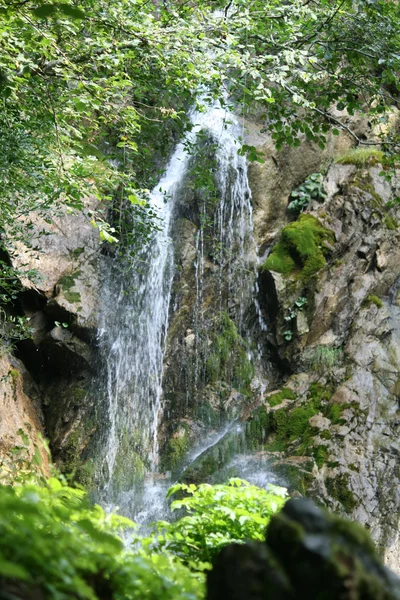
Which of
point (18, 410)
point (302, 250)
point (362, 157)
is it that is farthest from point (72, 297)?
point (362, 157)

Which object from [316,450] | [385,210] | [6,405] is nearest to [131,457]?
[6,405]

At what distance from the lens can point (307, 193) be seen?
12.1m

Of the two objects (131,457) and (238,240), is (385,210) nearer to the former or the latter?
(238,240)

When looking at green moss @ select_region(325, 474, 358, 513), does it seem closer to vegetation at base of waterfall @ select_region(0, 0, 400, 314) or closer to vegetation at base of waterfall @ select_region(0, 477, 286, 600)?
vegetation at base of waterfall @ select_region(0, 0, 400, 314)

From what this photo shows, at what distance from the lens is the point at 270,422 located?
365 inches

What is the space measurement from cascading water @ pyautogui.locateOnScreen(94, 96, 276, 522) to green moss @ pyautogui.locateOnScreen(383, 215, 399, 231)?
106 inches

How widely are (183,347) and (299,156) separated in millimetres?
5252

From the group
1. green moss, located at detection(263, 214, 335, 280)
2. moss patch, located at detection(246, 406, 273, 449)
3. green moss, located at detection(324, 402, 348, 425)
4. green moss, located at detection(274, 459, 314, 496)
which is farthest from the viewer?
green moss, located at detection(263, 214, 335, 280)

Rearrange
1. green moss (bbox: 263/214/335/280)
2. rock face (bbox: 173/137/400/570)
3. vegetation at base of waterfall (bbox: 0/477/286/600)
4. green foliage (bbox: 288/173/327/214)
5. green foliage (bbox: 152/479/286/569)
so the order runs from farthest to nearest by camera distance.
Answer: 1. green foliage (bbox: 288/173/327/214)
2. green moss (bbox: 263/214/335/280)
3. rock face (bbox: 173/137/400/570)
4. green foliage (bbox: 152/479/286/569)
5. vegetation at base of waterfall (bbox: 0/477/286/600)

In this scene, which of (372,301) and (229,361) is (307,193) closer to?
(372,301)

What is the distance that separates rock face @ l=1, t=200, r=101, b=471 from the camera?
9.77 m

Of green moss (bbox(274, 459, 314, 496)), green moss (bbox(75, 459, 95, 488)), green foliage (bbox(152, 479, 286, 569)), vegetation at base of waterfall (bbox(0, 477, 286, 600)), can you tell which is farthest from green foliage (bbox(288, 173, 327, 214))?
vegetation at base of waterfall (bbox(0, 477, 286, 600))

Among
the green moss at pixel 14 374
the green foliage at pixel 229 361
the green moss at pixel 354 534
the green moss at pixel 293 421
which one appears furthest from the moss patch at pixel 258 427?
the green moss at pixel 354 534

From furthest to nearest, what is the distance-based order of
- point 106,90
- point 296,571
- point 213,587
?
→ point 106,90
point 213,587
point 296,571
